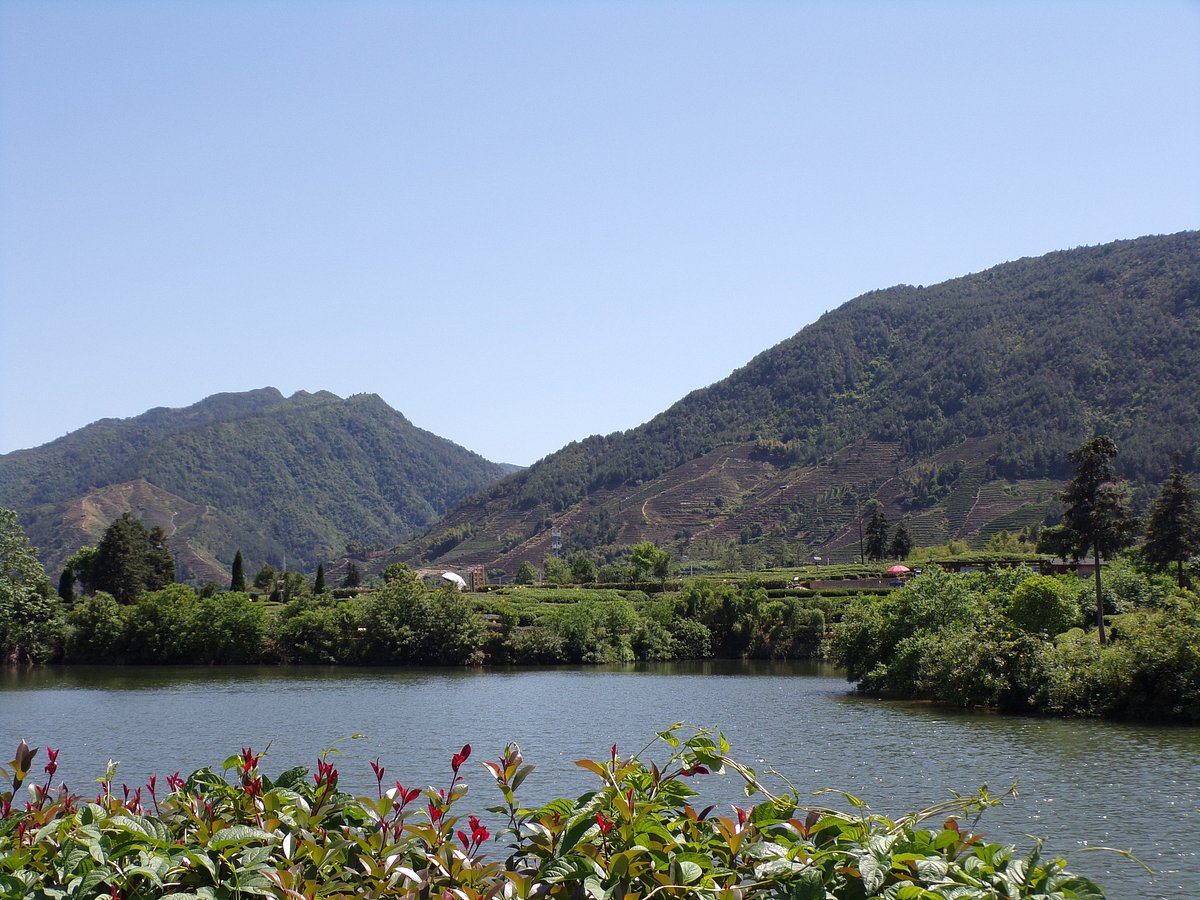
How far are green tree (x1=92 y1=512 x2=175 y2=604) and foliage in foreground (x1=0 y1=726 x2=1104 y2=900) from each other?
283 ft

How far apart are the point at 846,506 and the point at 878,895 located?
189m

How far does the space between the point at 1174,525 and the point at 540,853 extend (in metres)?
62.7

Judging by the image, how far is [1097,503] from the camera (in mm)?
42406

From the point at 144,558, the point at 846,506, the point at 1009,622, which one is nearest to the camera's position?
the point at 1009,622

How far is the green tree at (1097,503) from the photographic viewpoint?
138ft

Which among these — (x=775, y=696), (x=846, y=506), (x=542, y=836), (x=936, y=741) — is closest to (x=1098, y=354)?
(x=846, y=506)

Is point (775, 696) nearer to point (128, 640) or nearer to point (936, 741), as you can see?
point (936, 741)

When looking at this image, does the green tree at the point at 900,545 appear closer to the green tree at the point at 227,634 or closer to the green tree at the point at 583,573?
the green tree at the point at 583,573

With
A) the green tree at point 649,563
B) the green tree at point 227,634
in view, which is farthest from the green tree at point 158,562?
the green tree at point 649,563

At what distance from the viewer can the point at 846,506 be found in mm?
188125

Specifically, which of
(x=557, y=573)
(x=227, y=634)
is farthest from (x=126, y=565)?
(x=557, y=573)

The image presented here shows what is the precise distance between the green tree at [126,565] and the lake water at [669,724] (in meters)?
28.9

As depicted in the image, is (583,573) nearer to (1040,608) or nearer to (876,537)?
(876,537)

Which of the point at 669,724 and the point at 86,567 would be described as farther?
the point at 86,567
